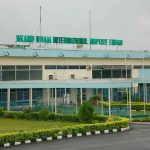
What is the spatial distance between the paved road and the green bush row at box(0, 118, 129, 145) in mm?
720

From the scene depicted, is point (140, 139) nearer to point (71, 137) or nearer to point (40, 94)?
point (71, 137)

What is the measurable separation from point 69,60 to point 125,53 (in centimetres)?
701

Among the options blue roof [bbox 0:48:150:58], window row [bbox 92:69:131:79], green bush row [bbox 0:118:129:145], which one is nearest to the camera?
green bush row [bbox 0:118:129:145]

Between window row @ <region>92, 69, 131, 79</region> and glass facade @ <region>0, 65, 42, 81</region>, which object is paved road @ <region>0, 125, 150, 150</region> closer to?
glass facade @ <region>0, 65, 42, 81</region>

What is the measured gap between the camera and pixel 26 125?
3338cm

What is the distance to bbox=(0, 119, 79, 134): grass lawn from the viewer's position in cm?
3116

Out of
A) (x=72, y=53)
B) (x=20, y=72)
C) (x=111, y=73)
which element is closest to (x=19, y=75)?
(x=20, y=72)

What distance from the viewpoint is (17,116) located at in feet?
127

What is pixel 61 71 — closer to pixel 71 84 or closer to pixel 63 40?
pixel 63 40

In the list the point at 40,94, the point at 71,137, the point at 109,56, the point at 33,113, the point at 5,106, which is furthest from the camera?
the point at 109,56

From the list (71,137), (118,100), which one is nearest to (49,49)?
(118,100)

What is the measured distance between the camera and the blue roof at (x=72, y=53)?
49.8m

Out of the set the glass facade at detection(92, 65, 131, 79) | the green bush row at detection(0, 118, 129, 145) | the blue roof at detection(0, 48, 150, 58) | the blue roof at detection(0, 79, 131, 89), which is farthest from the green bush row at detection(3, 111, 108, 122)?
the glass facade at detection(92, 65, 131, 79)

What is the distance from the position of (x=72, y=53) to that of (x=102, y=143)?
30.0 metres
